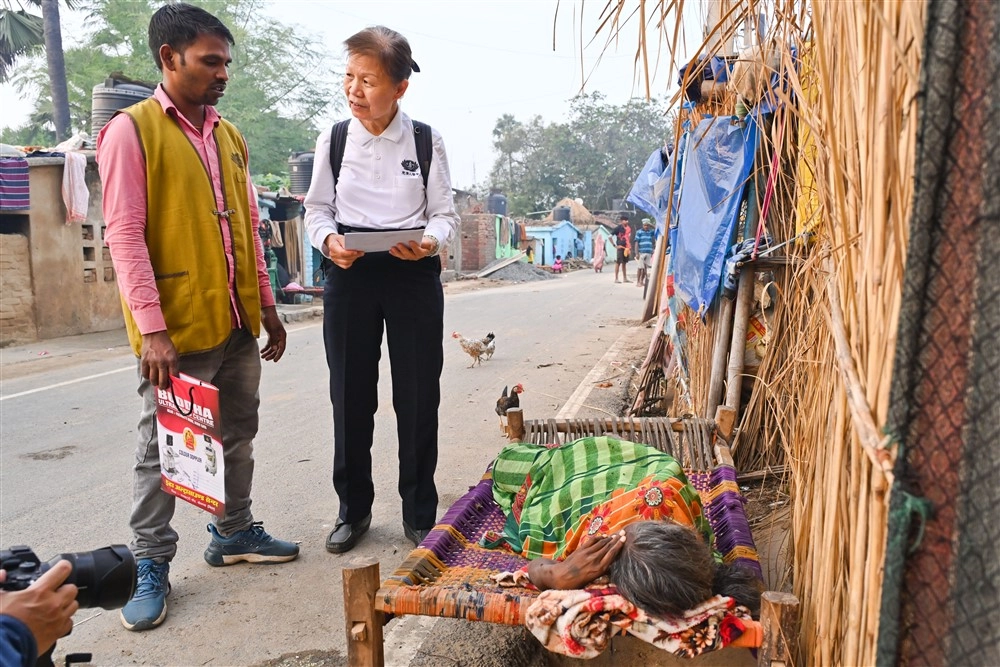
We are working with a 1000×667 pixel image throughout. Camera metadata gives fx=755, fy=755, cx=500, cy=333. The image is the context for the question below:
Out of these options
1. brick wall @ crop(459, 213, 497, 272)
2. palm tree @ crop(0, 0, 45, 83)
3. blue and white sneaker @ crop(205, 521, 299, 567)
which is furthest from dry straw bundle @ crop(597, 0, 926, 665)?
brick wall @ crop(459, 213, 497, 272)

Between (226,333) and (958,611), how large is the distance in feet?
7.62

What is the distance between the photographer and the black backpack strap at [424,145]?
2.95 meters

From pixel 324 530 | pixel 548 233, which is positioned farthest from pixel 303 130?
pixel 324 530

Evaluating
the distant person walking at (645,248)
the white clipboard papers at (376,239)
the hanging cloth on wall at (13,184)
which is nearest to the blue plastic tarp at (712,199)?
the white clipboard papers at (376,239)

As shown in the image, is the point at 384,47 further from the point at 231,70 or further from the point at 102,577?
the point at 231,70

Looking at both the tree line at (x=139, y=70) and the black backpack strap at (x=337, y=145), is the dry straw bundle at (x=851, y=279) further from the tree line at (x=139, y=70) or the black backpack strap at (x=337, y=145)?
the tree line at (x=139, y=70)

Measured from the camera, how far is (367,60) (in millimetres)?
2719

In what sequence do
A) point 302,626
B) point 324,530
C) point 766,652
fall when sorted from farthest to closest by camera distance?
1. point 324,530
2. point 302,626
3. point 766,652

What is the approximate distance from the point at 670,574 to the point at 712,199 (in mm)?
2846

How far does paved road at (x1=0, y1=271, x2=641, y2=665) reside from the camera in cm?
252

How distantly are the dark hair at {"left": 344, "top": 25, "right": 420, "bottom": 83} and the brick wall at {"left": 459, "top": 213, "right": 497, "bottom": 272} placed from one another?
963 inches

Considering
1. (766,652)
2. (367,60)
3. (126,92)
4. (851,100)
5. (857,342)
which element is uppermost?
(126,92)

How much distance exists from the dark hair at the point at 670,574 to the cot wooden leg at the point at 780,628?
249mm

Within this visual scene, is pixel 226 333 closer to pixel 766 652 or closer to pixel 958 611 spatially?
pixel 766 652
